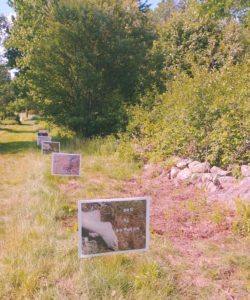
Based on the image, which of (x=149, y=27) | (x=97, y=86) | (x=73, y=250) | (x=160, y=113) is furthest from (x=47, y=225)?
(x=149, y=27)

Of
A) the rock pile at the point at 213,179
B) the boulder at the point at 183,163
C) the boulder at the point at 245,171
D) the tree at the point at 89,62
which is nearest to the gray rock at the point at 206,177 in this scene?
the rock pile at the point at 213,179

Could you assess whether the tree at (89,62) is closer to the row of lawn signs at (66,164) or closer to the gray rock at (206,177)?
the row of lawn signs at (66,164)

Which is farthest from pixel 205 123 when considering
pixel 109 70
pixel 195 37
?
pixel 195 37

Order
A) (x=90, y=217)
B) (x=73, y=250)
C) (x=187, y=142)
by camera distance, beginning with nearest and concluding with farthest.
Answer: (x=90, y=217)
(x=73, y=250)
(x=187, y=142)

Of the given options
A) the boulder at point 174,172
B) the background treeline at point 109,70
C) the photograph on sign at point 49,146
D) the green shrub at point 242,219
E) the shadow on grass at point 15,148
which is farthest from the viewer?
the shadow on grass at point 15,148

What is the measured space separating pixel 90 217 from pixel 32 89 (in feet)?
39.2

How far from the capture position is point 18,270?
9.28 ft

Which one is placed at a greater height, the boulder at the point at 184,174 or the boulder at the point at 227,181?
the boulder at the point at 227,181

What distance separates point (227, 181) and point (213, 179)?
238mm

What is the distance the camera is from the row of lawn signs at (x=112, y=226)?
266cm

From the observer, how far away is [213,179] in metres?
5.73

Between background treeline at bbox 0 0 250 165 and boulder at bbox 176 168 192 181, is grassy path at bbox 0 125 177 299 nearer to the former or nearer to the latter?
boulder at bbox 176 168 192 181

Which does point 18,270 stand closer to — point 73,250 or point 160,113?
point 73,250


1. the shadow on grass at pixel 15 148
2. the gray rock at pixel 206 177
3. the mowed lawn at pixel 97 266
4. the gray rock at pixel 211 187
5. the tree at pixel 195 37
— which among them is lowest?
the shadow on grass at pixel 15 148
